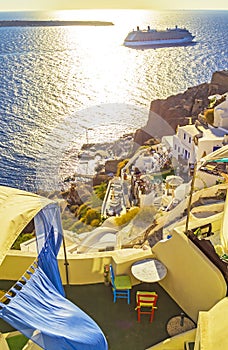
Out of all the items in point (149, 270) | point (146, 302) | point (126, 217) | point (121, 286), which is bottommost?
point (126, 217)

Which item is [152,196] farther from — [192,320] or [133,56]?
[133,56]

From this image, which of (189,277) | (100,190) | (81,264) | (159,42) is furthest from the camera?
(159,42)

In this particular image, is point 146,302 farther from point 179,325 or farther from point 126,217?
point 126,217

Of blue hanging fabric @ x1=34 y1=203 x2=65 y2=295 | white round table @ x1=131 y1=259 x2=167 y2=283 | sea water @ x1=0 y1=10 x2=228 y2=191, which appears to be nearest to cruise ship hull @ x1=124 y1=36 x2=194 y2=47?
sea water @ x1=0 y1=10 x2=228 y2=191

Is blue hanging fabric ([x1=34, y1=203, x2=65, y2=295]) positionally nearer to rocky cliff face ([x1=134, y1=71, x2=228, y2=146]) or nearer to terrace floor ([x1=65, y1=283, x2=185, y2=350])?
terrace floor ([x1=65, y1=283, x2=185, y2=350])

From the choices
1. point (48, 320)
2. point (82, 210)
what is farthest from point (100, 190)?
point (48, 320)

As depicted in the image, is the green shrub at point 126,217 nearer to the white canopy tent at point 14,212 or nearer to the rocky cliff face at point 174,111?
the white canopy tent at point 14,212

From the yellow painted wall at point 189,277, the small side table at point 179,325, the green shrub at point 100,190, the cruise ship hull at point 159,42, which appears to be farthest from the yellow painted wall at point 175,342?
the cruise ship hull at point 159,42
